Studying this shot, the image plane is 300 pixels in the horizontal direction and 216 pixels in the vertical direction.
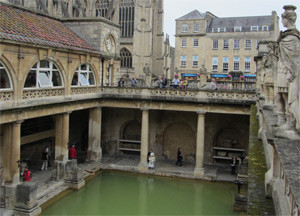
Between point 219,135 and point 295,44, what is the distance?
2010 centimetres

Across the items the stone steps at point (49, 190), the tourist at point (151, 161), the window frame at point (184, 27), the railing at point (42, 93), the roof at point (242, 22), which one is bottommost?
the stone steps at point (49, 190)

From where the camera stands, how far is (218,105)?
832 inches

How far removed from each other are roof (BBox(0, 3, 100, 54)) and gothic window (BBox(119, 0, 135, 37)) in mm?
35367

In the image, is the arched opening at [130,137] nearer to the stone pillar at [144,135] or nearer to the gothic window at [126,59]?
the stone pillar at [144,135]

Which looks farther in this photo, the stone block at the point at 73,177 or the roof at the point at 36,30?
the stone block at the point at 73,177

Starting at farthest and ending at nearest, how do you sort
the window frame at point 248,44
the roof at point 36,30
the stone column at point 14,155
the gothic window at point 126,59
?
the gothic window at point 126,59 → the window frame at point 248,44 → the roof at point 36,30 → the stone column at point 14,155

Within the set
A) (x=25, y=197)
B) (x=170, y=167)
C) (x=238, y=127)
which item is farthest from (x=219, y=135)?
(x=25, y=197)

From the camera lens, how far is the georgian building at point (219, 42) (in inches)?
→ 1843

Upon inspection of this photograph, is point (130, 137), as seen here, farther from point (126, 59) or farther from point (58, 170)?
point (126, 59)

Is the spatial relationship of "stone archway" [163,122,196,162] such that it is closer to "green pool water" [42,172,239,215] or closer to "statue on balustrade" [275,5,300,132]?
"green pool water" [42,172,239,215]

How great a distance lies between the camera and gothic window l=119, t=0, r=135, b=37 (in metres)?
57.3

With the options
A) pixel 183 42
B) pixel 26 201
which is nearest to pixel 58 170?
pixel 26 201

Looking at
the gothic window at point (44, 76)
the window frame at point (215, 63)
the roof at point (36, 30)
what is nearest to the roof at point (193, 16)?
the window frame at point (215, 63)

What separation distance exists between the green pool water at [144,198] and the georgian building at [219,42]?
98.8 ft
